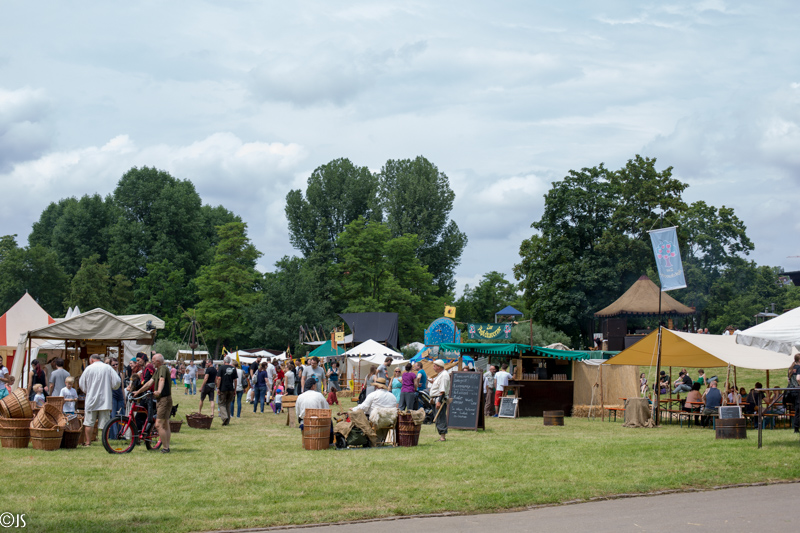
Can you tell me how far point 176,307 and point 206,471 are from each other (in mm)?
58286

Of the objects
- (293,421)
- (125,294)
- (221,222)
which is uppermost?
(221,222)

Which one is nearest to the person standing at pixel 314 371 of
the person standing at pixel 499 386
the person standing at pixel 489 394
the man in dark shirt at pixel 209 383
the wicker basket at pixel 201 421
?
the man in dark shirt at pixel 209 383

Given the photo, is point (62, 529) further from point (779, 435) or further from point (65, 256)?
point (65, 256)

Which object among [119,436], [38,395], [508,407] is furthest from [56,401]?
[508,407]

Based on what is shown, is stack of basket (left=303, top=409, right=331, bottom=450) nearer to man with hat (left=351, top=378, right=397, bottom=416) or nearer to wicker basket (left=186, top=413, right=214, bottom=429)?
man with hat (left=351, top=378, right=397, bottom=416)

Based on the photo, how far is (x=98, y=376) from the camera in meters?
13.1

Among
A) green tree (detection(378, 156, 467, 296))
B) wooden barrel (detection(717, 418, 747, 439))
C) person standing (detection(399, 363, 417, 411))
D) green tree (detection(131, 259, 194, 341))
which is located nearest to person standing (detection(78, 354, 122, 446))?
person standing (detection(399, 363, 417, 411))

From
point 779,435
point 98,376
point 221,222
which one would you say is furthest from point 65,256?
point 779,435

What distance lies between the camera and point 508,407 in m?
22.6

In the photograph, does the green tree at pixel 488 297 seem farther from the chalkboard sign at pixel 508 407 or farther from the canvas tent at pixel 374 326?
the chalkboard sign at pixel 508 407

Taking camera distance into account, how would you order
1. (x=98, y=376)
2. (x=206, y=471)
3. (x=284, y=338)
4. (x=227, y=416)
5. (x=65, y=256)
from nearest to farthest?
(x=206, y=471)
(x=98, y=376)
(x=227, y=416)
(x=284, y=338)
(x=65, y=256)

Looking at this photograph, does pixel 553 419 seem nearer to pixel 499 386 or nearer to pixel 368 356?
pixel 499 386

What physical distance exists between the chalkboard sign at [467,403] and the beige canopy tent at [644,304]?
80.3 ft

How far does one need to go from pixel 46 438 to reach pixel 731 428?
1169 centimetres
